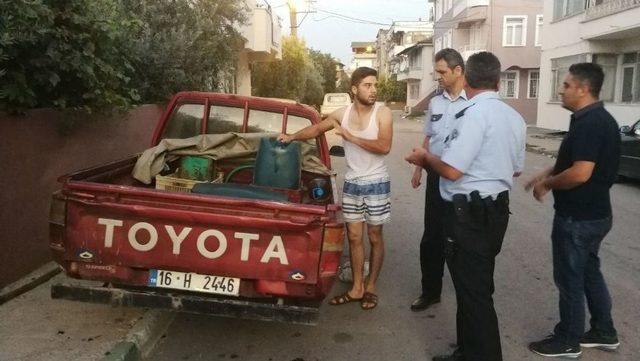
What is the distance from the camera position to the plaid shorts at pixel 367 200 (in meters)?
4.33

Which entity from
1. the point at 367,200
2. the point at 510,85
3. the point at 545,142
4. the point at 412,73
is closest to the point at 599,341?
the point at 367,200

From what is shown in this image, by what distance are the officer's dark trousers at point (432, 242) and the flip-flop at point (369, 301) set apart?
0.41m

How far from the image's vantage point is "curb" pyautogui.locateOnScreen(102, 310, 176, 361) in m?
3.57

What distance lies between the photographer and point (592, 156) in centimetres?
338

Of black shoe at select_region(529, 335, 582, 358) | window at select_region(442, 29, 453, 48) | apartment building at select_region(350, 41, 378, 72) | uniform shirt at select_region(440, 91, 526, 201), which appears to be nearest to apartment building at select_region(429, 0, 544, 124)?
window at select_region(442, 29, 453, 48)

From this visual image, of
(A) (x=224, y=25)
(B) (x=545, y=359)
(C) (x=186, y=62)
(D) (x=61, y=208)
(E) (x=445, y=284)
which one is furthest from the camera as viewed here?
(A) (x=224, y=25)

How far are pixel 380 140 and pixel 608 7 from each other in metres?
18.1

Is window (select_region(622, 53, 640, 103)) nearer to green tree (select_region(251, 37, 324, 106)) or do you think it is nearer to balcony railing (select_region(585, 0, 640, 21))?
balcony railing (select_region(585, 0, 640, 21))

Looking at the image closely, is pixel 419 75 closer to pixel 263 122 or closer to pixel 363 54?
pixel 263 122

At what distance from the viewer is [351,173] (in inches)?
173

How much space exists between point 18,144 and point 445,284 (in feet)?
12.9

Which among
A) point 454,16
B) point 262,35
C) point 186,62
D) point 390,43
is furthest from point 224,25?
point 390,43

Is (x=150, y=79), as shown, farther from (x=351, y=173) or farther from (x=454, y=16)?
(x=454, y=16)

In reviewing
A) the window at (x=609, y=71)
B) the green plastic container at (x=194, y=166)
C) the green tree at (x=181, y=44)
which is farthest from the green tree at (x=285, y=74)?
the green plastic container at (x=194, y=166)
